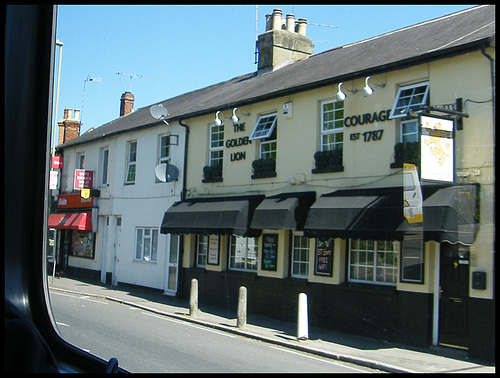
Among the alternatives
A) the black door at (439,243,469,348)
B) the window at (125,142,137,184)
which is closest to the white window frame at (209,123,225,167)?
the window at (125,142,137,184)

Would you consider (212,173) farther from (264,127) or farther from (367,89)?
(367,89)

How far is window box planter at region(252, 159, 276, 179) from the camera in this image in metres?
13.7

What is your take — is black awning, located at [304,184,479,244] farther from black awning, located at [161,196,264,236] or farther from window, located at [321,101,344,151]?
black awning, located at [161,196,264,236]

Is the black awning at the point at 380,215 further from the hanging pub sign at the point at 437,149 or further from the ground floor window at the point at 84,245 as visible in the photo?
the ground floor window at the point at 84,245

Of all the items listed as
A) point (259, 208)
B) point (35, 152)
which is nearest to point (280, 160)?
point (259, 208)

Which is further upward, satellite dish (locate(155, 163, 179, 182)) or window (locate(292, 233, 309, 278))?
satellite dish (locate(155, 163, 179, 182))

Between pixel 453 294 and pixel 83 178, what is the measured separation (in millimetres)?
12456

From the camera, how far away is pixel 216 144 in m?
15.9

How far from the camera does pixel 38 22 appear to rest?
8.90 ft

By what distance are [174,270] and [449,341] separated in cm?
1037

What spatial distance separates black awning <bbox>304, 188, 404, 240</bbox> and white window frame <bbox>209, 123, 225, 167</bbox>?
4.70 m

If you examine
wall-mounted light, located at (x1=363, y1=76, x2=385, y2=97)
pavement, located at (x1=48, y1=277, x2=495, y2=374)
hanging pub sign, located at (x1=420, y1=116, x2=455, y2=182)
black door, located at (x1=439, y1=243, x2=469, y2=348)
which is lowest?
pavement, located at (x1=48, y1=277, x2=495, y2=374)

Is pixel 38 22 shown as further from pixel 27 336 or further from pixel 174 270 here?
pixel 174 270

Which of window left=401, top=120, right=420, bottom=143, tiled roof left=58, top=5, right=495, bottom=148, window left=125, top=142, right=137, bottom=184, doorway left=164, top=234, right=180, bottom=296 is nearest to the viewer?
tiled roof left=58, top=5, right=495, bottom=148
